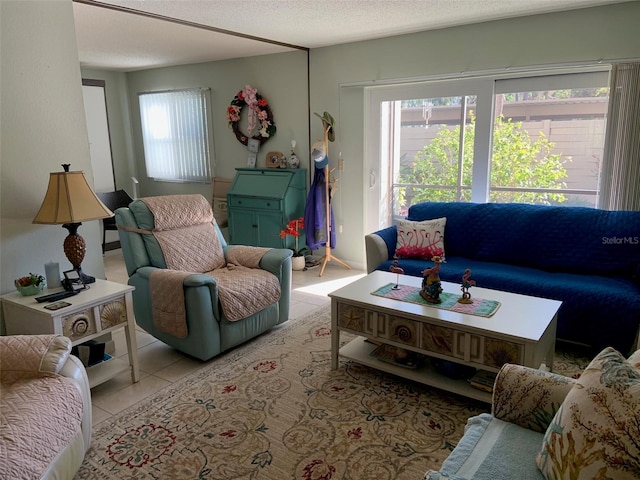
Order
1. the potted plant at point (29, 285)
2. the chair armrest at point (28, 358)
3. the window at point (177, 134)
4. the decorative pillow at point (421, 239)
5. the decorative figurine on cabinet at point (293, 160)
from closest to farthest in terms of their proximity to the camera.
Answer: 1. the chair armrest at point (28, 358)
2. the potted plant at point (29, 285)
3. the decorative pillow at point (421, 239)
4. the decorative figurine on cabinet at point (293, 160)
5. the window at point (177, 134)

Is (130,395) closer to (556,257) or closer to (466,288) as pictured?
(466,288)

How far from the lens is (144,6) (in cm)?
321

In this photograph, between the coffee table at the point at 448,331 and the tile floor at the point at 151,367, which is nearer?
the coffee table at the point at 448,331

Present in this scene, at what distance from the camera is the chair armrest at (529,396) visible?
4.87 ft

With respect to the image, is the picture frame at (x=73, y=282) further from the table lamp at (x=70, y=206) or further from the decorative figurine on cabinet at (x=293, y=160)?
the decorative figurine on cabinet at (x=293, y=160)

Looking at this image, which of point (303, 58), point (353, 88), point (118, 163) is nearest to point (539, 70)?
point (353, 88)

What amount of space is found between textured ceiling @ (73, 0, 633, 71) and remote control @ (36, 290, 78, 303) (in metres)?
1.93

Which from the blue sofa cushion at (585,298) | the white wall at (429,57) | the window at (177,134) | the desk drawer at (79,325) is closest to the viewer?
the desk drawer at (79,325)

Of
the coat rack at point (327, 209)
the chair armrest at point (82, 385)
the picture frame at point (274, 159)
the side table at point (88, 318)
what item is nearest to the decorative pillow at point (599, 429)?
the chair armrest at point (82, 385)

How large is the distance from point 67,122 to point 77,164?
0.25 m

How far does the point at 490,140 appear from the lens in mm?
4008

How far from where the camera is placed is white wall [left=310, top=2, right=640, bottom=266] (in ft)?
11.1

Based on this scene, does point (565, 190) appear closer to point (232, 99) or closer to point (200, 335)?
point (200, 335)

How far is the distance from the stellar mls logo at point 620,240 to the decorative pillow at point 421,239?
1.10 metres
